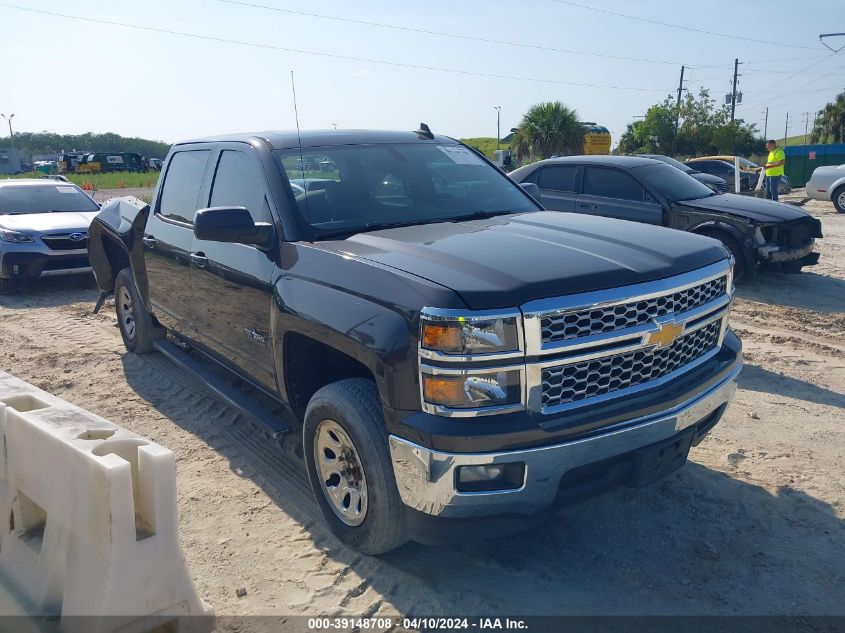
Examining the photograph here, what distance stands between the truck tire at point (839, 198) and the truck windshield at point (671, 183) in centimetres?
1021

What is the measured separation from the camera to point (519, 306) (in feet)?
9.11

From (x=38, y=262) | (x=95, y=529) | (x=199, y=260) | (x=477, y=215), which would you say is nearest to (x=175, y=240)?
(x=199, y=260)

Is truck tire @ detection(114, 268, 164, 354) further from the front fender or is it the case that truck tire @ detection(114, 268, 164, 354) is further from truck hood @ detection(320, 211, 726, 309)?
truck hood @ detection(320, 211, 726, 309)

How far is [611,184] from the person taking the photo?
32.2 ft

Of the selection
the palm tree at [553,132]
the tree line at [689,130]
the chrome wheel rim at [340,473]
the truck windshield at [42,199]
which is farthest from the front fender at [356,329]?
the tree line at [689,130]

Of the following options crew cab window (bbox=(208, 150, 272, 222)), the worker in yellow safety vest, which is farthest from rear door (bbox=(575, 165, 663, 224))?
the worker in yellow safety vest

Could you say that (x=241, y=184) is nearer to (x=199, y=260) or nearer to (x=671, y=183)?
(x=199, y=260)

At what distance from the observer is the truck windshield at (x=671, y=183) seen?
376 inches

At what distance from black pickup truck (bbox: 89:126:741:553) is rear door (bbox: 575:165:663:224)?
17.9 feet

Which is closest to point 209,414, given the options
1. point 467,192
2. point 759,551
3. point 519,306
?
point 467,192

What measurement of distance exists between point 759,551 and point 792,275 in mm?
7761

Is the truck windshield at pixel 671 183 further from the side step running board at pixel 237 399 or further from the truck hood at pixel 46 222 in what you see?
the truck hood at pixel 46 222

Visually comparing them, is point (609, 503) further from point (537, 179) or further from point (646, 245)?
point (537, 179)

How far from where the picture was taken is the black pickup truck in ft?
9.18
